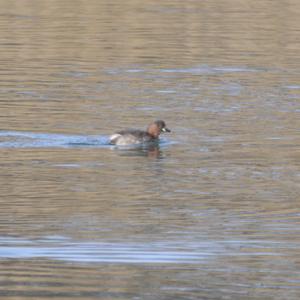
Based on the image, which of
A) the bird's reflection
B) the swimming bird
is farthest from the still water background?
the swimming bird

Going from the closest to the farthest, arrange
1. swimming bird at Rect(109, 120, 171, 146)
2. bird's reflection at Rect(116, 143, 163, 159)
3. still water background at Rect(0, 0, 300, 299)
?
still water background at Rect(0, 0, 300, 299) → bird's reflection at Rect(116, 143, 163, 159) → swimming bird at Rect(109, 120, 171, 146)

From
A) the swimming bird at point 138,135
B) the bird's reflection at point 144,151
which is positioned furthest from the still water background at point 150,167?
the swimming bird at point 138,135

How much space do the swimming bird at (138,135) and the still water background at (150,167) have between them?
6.4 inches

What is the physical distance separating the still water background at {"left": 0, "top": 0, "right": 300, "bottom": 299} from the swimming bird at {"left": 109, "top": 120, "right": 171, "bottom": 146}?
0.53 ft

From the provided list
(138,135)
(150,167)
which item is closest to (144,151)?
(138,135)

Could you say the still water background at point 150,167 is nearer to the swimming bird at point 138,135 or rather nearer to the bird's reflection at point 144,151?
the bird's reflection at point 144,151

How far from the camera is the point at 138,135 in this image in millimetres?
17516

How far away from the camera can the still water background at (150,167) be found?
33.1ft

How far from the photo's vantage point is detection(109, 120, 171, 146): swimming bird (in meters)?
17.2

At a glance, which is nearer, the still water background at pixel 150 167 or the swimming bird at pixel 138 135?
the still water background at pixel 150 167

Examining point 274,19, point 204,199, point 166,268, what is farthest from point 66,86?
point 274,19

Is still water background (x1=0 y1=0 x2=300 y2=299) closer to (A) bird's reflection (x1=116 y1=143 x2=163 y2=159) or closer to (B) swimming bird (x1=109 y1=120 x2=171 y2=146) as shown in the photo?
(A) bird's reflection (x1=116 y1=143 x2=163 y2=159)

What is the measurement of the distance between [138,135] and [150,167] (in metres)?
1.74

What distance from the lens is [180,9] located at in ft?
130
